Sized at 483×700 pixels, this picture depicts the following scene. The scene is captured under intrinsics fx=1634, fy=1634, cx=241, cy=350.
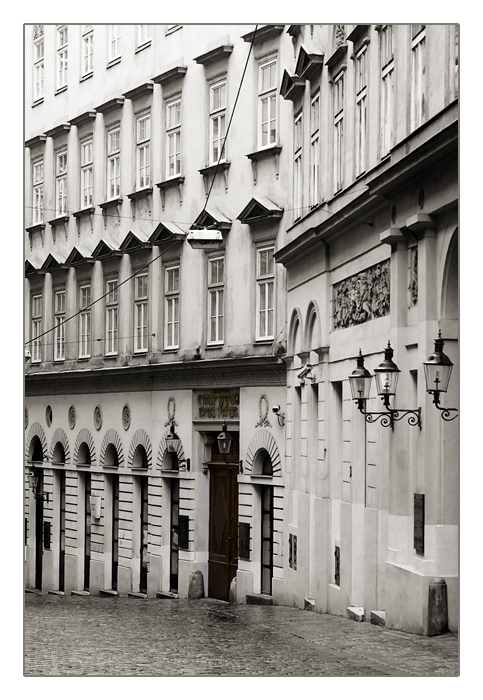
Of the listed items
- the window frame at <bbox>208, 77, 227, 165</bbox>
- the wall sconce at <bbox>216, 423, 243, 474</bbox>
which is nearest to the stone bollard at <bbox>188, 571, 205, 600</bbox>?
the wall sconce at <bbox>216, 423, 243, 474</bbox>

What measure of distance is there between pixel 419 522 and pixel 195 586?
75.5 inches

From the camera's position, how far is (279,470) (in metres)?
12.7

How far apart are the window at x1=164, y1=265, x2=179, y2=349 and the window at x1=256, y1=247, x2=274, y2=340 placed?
0.65 m

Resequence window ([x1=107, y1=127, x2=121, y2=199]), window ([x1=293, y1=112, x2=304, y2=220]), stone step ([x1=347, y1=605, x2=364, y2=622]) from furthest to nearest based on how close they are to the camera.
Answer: window ([x1=107, y1=127, x2=121, y2=199]) < window ([x1=293, y1=112, x2=304, y2=220]) < stone step ([x1=347, y1=605, x2=364, y2=622])

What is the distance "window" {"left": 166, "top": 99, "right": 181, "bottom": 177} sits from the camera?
511 inches

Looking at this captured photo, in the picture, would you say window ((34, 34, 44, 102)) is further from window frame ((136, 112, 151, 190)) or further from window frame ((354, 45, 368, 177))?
window frame ((354, 45, 368, 177))

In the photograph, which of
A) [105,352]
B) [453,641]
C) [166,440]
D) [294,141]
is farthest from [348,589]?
[294,141]

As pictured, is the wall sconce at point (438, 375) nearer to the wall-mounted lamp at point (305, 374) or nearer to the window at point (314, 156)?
the wall-mounted lamp at point (305, 374)

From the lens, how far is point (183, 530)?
42.2ft

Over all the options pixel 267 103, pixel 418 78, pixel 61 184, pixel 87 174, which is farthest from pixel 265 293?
pixel 418 78

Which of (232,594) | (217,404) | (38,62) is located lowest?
(232,594)

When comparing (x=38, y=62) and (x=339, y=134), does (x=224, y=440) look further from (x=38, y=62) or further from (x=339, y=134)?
(x=38, y=62)

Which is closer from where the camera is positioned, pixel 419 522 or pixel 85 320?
pixel 419 522

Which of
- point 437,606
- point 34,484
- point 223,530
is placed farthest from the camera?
point 34,484
